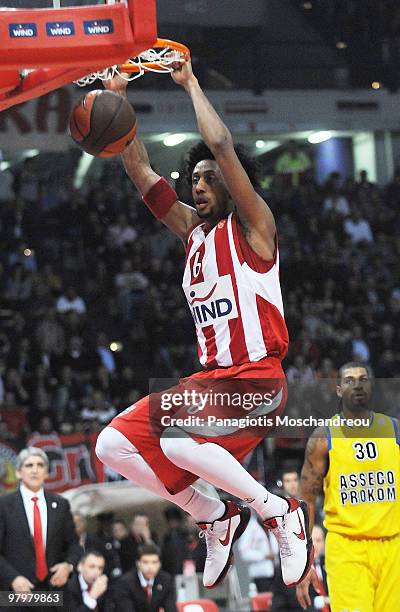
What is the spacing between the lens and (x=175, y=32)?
2059cm

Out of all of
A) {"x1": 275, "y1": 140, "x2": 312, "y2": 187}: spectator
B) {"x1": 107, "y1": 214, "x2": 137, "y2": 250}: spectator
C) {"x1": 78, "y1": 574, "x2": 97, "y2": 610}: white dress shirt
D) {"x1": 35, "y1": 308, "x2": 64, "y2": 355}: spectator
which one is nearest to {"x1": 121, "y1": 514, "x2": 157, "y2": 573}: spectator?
{"x1": 78, "y1": 574, "x2": 97, "y2": 610}: white dress shirt

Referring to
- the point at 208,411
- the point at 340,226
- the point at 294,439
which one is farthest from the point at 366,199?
the point at 208,411

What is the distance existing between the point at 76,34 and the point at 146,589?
18.8ft

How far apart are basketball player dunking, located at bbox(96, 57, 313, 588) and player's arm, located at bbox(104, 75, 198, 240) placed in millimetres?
275

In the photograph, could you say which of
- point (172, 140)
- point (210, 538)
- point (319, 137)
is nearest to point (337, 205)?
point (319, 137)

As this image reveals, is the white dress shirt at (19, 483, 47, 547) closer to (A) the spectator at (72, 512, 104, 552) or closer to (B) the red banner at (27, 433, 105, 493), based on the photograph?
(A) the spectator at (72, 512, 104, 552)

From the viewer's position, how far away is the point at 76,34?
4891mm

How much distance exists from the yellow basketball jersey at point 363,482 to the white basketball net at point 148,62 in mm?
2660

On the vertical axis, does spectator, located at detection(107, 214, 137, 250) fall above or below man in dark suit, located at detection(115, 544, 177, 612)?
above

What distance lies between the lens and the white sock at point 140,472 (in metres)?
5.39

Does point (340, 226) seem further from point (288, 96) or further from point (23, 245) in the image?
point (23, 245)

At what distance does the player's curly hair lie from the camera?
5832 mm

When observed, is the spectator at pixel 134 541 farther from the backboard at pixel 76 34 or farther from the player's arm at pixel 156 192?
the backboard at pixel 76 34

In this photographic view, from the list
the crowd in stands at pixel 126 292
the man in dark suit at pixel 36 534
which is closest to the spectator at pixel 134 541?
the crowd in stands at pixel 126 292
